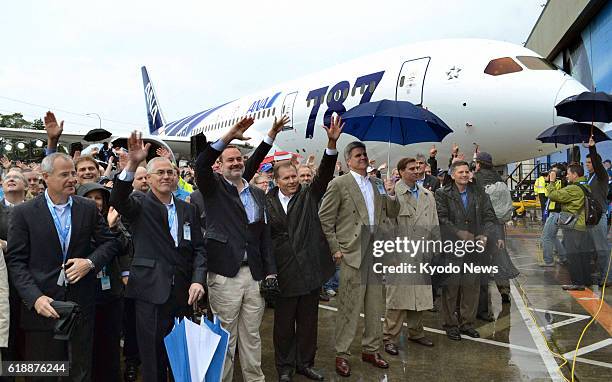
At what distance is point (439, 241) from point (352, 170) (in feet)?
3.49

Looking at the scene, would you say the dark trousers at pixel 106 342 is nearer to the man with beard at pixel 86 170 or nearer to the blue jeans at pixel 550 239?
the man with beard at pixel 86 170

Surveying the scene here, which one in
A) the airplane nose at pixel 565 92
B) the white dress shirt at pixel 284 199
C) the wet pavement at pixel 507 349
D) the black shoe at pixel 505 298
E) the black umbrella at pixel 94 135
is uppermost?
the airplane nose at pixel 565 92

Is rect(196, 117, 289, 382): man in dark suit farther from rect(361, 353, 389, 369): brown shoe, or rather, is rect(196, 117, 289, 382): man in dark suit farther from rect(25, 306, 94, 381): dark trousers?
rect(361, 353, 389, 369): brown shoe

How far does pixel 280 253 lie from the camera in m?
4.08

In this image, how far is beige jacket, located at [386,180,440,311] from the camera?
463 cm

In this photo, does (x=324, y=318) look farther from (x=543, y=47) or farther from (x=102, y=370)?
(x=543, y=47)

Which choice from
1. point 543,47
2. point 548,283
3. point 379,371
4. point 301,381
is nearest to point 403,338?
point 379,371

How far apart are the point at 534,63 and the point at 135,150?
7.62 m

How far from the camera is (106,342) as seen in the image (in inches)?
149

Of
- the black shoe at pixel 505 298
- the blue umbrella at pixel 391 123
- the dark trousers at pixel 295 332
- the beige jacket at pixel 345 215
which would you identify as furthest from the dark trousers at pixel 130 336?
the black shoe at pixel 505 298

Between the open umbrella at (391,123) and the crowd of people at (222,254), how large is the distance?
749 mm

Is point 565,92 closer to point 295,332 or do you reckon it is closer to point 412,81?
point 412,81

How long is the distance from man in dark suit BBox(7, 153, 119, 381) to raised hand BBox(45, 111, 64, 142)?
1.95ft

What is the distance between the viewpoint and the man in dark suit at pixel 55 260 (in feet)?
9.87
